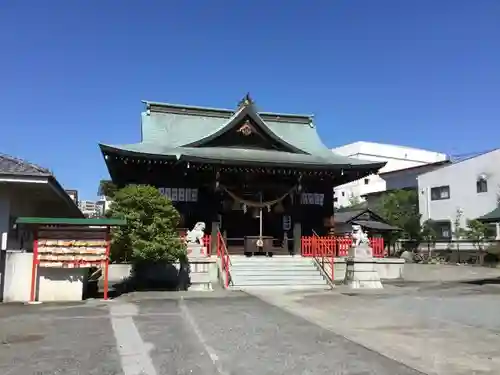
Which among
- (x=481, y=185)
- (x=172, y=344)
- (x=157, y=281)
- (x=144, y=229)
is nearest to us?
(x=172, y=344)

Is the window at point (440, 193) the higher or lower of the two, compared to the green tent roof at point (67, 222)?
higher

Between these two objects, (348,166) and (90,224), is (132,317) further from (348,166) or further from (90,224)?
(348,166)

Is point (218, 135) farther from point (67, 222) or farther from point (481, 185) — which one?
point (481, 185)

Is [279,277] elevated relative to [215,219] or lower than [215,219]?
lower

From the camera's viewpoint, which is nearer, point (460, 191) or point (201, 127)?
point (201, 127)

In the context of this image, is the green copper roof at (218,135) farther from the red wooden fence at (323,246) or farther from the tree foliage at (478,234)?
the tree foliage at (478,234)

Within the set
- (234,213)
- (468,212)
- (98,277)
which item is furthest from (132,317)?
(468,212)

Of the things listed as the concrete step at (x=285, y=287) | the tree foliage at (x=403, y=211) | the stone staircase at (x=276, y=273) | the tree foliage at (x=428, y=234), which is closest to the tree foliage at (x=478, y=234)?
the tree foliage at (x=428, y=234)

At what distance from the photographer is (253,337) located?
28.1 ft

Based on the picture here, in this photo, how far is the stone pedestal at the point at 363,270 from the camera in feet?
60.1

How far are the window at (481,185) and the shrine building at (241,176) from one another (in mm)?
18100

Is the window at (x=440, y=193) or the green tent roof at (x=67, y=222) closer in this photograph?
the green tent roof at (x=67, y=222)

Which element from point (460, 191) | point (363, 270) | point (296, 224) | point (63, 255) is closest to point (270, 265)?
point (363, 270)

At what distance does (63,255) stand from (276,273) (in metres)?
8.49
